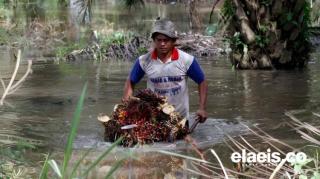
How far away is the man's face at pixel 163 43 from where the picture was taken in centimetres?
754

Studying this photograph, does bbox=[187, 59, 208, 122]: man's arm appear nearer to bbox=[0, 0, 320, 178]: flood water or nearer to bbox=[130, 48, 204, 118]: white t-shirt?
bbox=[130, 48, 204, 118]: white t-shirt

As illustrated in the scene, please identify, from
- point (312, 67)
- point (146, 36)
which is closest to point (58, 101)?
point (312, 67)

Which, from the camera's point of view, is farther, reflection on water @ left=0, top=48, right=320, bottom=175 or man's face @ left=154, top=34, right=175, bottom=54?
reflection on water @ left=0, top=48, right=320, bottom=175

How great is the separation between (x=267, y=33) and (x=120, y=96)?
4.99 metres

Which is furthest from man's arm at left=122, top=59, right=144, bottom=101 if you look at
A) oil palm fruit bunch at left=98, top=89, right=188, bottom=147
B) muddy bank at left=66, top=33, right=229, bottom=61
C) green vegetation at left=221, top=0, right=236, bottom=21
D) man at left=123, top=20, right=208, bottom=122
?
muddy bank at left=66, top=33, right=229, bottom=61

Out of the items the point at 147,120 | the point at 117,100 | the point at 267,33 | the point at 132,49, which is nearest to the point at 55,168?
the point at 147,120

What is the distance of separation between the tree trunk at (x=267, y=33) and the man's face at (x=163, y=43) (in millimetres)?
7991

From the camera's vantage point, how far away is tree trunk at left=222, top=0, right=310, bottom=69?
50.2ft

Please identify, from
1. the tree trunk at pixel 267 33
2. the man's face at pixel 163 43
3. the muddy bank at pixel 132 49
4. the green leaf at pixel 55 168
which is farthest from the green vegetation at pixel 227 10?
the green leaf at pixel 55 168

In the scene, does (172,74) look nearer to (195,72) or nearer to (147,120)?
(195,72)

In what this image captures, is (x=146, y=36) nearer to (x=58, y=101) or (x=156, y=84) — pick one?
(x=58, y=101)

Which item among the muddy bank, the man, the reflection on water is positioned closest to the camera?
the man

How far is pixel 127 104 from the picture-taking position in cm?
745

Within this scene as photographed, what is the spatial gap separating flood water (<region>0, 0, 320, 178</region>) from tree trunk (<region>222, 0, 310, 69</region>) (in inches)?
19.1
